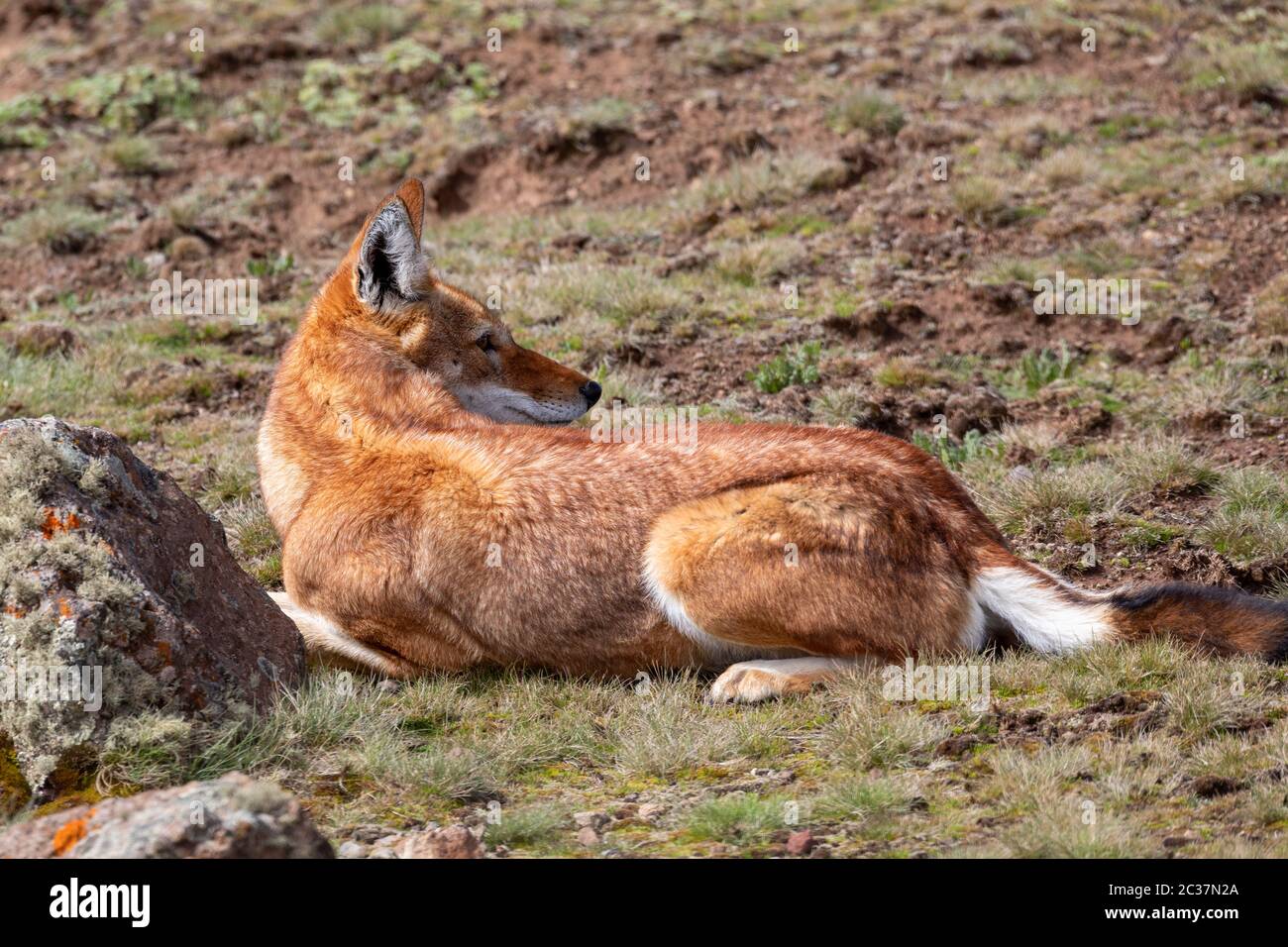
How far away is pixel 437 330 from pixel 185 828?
141 inches

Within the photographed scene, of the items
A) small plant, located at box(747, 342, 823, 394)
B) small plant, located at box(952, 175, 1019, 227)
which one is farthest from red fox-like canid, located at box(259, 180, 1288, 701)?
small plant, located at box(952, 175, 1019, 227)

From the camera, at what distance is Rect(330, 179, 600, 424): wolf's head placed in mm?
6465

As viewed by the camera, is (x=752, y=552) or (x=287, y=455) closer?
(x=752, y=552)

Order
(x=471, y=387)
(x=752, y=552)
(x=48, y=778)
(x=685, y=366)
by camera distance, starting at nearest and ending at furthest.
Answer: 1. (x=48, y=778)
2. (x=752, y=552)
3. (x=471, y=387)
4. (x=685, y=366)

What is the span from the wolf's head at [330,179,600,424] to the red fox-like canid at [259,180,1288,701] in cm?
40

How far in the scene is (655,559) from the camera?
18.1ft

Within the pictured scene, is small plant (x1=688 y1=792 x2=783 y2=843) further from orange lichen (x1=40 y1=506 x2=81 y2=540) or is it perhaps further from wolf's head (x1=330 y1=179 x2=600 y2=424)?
wolf's head (x1=330 y1=179 x2=600 y2=424)

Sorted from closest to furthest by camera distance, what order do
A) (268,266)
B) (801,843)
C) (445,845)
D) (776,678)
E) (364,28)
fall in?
(445,845), (801,843), (776,678), (268,266), (364,28)

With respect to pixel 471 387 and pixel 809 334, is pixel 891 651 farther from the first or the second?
pixel 809 334

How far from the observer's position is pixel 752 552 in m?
5.35

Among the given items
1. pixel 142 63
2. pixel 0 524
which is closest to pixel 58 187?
pixel 142 63

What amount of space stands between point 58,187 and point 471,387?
855cm

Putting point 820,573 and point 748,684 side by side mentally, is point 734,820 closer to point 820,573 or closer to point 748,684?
point 748,684

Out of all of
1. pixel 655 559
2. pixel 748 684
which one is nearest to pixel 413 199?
pixel 655 559
